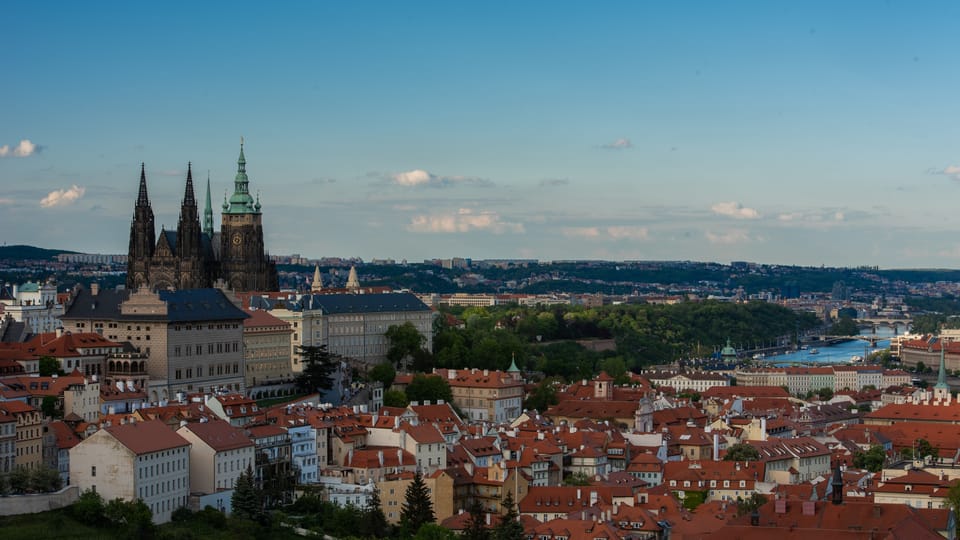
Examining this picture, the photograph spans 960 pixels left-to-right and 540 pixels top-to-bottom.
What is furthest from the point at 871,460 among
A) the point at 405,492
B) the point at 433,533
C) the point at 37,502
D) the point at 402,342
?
the point at 37,502

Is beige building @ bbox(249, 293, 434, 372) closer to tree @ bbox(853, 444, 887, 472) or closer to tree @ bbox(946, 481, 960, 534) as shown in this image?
tree @ bbox(853, 444, 887, 472)

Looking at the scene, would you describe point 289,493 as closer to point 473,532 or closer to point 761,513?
point 473,532

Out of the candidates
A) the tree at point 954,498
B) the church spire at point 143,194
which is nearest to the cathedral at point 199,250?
the church spire at point 143,194

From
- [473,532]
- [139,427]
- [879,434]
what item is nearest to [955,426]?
[879,434]

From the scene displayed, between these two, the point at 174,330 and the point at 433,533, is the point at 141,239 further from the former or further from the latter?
the point at 433,533

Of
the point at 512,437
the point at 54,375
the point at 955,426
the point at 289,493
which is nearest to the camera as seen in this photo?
the point at 289,493

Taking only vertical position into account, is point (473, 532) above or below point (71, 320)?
below

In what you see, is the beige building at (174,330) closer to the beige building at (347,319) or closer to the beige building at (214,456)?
the beige building at (347,319)
